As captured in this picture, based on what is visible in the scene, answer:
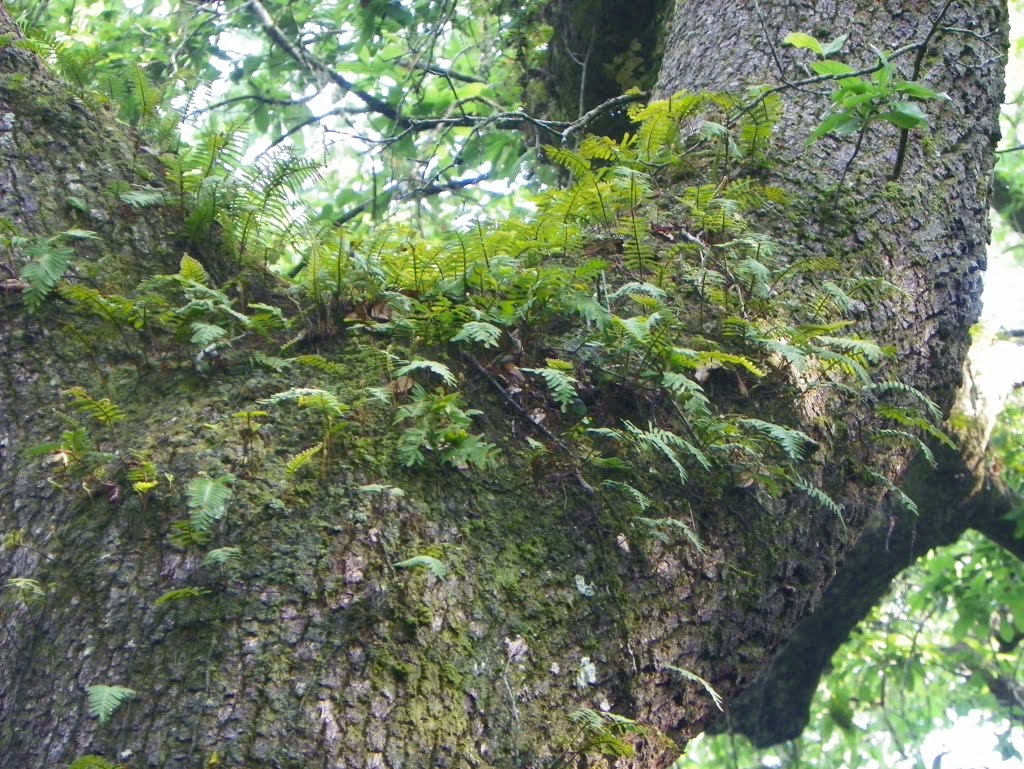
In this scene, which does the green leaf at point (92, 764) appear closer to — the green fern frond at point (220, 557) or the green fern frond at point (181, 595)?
the green fern frond at point (181, 595)

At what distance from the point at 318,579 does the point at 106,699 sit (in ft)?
1.50

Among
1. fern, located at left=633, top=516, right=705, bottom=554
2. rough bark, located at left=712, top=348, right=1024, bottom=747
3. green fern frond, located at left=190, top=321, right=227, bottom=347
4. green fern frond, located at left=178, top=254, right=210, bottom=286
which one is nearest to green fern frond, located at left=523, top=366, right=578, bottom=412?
fern, located at left=633, top=516, right=705, bottom=554

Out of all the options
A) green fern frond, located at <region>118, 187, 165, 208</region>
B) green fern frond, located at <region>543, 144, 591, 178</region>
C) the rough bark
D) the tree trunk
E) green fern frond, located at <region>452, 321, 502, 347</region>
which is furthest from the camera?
the rough bark

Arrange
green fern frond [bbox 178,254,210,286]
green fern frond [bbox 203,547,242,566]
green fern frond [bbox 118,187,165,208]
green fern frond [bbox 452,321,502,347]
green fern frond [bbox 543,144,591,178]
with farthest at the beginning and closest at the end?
green fern frond [bbox 543,144,591,178] → green fern frond [bbox 118,187,165,208] → green fern frond [bbox 178,254,210,286] → green fern frond [bbox 452,321,502,347] → green fern frond [bbox 203,547,242,566]

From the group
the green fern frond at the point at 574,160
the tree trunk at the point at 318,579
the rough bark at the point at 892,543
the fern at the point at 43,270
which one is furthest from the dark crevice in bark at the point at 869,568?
the fern at the point at 43,270

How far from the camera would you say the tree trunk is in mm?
1929

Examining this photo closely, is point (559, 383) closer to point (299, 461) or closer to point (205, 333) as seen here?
point (299, 461)

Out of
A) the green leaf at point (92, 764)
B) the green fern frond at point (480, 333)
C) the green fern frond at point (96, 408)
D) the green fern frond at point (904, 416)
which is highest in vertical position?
the green fern frond at point (904, 416)

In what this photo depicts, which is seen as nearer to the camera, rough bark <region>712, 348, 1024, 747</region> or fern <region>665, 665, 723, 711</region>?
fern <region>665, 665, 723, 711</region>

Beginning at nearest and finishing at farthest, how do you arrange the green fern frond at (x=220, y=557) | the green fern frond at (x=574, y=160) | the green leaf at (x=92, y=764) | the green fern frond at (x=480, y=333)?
the green leaf at (x=92, y=764) → the green fern frond at (x=220, y=557) → the green fern frond at (x=480, y=333) → the green fern frond at (x=574, y=160)

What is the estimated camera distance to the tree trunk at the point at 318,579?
6.33ft

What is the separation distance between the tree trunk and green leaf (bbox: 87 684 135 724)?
0.07 feet

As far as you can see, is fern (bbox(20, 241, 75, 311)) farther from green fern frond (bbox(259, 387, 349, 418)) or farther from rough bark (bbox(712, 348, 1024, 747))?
rough bark (bbox(712, 348, 1024, 747))

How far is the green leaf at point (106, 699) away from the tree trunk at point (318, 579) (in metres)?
0.02
